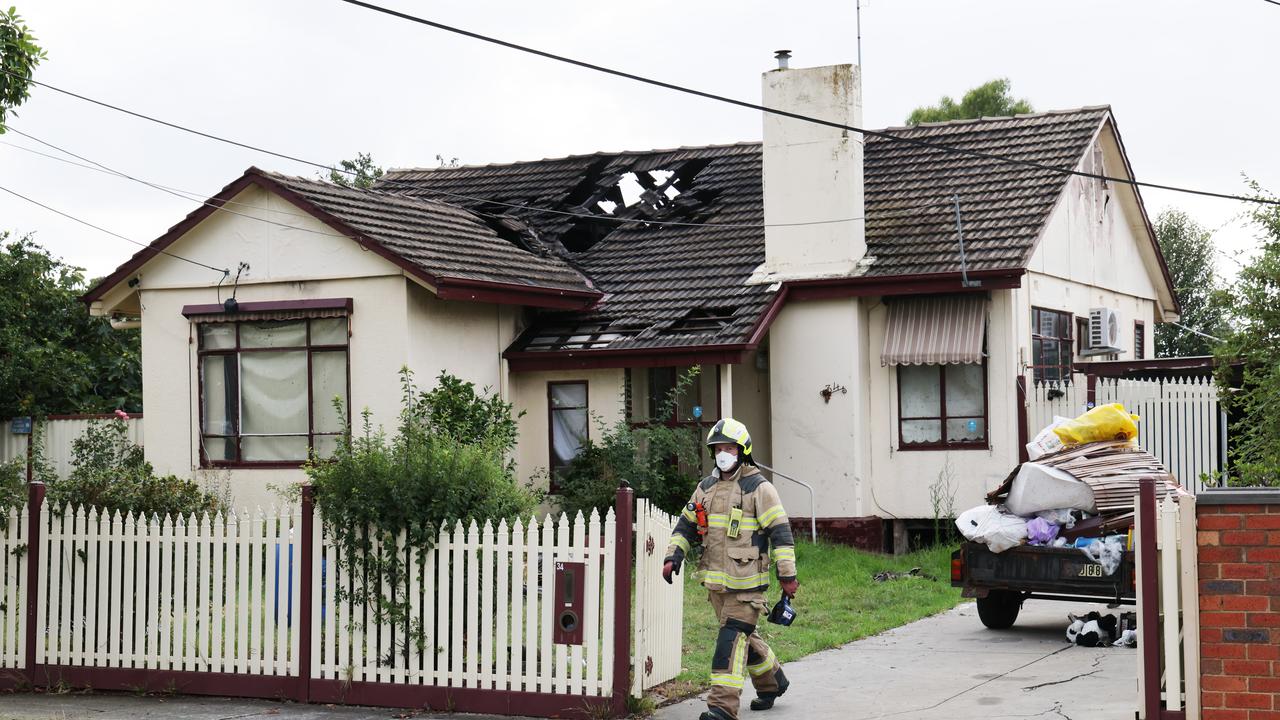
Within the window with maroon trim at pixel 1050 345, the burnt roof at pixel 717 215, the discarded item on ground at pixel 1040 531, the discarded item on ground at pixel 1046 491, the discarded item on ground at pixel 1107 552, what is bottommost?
the discarded item on ground at pixel 1107 552

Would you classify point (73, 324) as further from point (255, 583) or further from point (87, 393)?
point (255, 583)

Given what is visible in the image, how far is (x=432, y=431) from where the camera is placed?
10984mm

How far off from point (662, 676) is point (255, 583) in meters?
2.83

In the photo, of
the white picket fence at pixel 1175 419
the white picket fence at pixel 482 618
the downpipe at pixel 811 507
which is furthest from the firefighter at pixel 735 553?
the white picket fence at pixel 1175 419

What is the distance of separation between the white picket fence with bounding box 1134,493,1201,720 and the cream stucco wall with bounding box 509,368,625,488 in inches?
444

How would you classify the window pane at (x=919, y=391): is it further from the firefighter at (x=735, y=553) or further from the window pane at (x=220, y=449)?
the firefighter at (x=735, y=553)

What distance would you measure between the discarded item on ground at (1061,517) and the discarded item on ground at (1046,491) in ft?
0.14

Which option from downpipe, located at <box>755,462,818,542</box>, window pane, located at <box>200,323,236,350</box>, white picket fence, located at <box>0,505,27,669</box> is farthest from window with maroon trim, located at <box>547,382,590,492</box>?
white picket fence, located at <box>0,505,27,669</box>

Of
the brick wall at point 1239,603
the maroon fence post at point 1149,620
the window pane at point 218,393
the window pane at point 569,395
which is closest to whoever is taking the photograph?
the brick wall at point 1239,603

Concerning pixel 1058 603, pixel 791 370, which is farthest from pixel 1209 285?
pixel 1058 603

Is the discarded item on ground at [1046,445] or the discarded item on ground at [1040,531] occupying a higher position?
the discarded item on ground at [1046,445]

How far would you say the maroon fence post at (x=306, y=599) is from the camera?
32.7 ft

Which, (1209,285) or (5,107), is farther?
(1209,285)

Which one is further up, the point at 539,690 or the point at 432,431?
the point at 432,431
